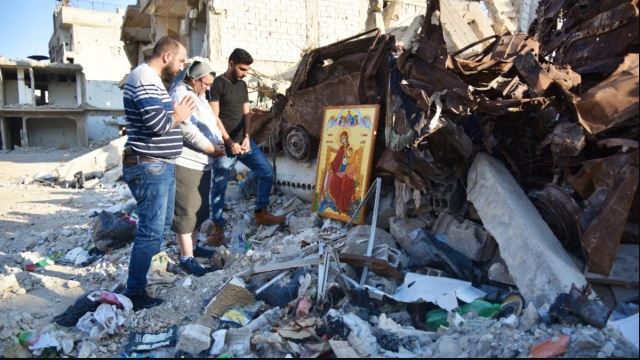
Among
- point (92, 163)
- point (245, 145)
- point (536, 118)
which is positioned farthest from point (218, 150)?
point (92, 163)

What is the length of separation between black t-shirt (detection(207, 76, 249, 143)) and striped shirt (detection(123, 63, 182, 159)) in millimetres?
1264

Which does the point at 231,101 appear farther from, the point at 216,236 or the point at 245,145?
the point at 216,236

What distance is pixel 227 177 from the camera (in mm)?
4750

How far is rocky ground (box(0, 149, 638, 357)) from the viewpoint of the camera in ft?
7.36

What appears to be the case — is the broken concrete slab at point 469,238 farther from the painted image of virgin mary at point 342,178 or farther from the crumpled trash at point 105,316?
the crumpled trash at point 105,316

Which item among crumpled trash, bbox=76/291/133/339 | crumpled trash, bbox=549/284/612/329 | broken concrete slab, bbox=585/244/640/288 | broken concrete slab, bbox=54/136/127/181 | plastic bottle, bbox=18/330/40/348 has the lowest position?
broken concrete slab, bbox=54/136/127/181

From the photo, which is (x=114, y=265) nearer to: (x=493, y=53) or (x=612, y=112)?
(x=493, y=53)

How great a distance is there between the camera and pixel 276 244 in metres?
4.39

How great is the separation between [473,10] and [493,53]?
5.80 meters

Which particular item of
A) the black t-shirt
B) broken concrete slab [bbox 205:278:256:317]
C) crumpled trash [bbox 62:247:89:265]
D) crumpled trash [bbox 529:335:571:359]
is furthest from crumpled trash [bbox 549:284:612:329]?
crumpled trash [bbox 62:247:89:265]

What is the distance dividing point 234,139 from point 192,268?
1.53 m

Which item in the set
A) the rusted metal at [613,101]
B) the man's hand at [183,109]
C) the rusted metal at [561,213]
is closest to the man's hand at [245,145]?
the man's hand at [183,109]

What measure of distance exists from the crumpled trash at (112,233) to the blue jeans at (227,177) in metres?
1.01

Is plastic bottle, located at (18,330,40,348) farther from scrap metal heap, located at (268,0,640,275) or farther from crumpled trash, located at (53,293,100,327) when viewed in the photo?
scrap metal heap, located at (268,0,640,275)
